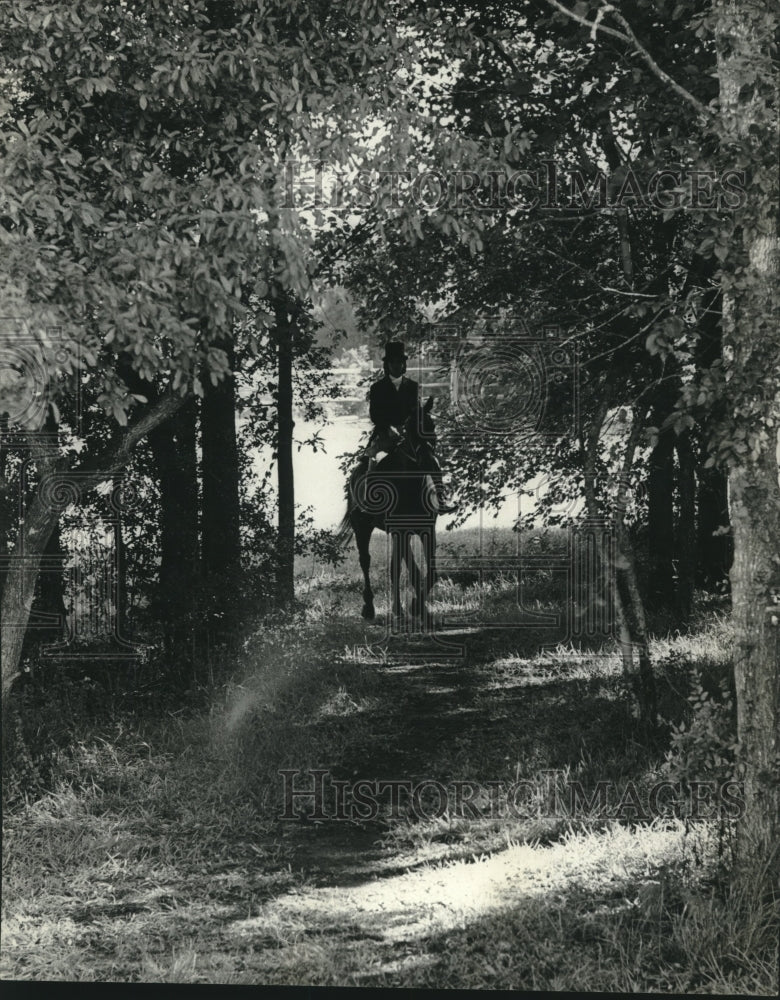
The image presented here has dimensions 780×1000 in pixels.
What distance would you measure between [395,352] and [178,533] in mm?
1315

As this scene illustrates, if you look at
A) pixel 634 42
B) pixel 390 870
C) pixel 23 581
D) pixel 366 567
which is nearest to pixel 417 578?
pixel 366 567

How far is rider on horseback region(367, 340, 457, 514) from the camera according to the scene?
4809 mm

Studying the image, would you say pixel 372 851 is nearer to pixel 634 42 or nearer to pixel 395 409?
pixel 395 409

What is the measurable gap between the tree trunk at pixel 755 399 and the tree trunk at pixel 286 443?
193 centimetres

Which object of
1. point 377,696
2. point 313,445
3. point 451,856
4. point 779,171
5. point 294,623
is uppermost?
point 779,171

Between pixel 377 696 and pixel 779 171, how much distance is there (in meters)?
2.85

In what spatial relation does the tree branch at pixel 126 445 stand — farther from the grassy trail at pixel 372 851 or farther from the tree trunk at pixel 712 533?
the tree trunk at pixel 712 533

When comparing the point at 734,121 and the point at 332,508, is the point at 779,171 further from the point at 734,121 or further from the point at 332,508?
the point at 332,508

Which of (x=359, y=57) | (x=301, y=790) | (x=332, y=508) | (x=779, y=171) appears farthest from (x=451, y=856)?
(x=359, y=57)

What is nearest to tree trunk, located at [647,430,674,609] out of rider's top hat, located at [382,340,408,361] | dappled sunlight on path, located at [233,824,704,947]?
dappled sunlight on path, located at [233,824,704,947]

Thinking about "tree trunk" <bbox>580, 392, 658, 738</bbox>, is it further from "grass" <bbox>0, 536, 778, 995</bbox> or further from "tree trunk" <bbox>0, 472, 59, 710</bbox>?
"tree trunk" <bbox>0, 472, 59, 710</bbox>

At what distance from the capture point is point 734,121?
14.7 feet

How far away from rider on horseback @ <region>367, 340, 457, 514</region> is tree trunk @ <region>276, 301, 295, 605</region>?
1.26 feet

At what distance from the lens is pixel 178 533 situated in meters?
4.99
